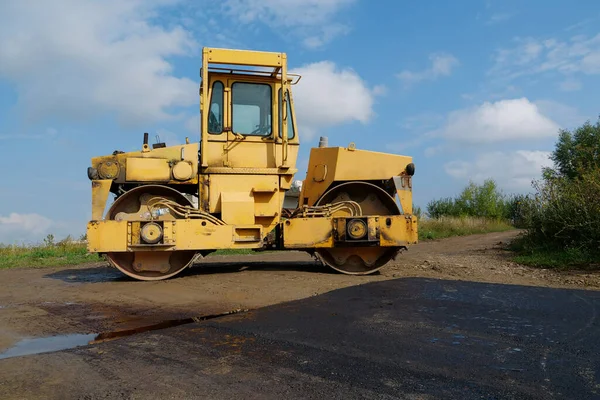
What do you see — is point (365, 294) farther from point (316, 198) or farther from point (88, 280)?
point (88, 280)

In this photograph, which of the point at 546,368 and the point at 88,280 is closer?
the point at 546,368

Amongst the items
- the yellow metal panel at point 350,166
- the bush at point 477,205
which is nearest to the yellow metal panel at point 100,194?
the yellow metal panel at point 350,166

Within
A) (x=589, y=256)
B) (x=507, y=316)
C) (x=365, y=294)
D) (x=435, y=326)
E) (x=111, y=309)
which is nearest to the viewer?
(x=435, y=326)

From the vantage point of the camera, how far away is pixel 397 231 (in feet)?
26.1

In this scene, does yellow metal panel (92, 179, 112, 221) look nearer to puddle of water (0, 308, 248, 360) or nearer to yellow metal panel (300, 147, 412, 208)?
yellow metal panel (300, 147, 412, 208)

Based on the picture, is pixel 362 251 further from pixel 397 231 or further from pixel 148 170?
pixel 148 170

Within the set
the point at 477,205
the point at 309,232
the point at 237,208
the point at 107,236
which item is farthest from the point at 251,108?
the point at 477,205

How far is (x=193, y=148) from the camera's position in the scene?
784 centimetres

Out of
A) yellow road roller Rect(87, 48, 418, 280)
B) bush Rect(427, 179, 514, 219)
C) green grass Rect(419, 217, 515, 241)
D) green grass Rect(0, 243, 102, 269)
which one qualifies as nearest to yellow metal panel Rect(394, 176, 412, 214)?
yellow road roller Rect(87, 48, 418, 280)

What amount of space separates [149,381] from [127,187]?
526 cm

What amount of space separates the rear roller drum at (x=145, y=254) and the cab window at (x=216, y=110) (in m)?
1.18

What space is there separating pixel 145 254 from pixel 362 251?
3.49 meters

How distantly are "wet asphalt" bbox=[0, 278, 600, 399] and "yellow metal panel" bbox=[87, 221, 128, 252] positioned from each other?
301cm

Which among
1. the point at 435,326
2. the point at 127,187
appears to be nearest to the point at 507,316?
the point at 435,326
